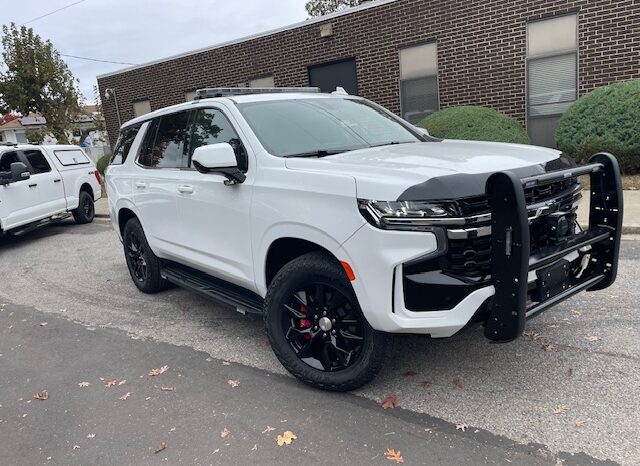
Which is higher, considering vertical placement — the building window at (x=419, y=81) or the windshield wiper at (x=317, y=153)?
the building window at (x=419, y=81)

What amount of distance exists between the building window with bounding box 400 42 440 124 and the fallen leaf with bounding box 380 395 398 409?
32.4 feet

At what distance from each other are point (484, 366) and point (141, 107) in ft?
56.9

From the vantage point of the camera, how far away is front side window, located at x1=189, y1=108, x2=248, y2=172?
391cm

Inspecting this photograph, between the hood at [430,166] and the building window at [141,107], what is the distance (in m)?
16.1

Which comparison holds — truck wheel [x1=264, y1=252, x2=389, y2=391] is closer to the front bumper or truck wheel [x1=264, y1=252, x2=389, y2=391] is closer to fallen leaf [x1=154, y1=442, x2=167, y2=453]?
the front bumper

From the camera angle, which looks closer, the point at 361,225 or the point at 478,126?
the point at 361,225

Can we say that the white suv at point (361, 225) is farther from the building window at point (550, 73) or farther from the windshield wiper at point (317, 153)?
the building window at point (550, 73)

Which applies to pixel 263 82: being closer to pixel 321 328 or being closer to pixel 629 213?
pixel 629 213

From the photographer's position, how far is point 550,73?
420 inches

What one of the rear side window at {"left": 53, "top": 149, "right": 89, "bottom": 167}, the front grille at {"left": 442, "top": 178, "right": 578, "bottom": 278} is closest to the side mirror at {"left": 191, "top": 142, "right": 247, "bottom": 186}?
the front grille at {"left": 442, "top": 178, "right": 578, "bottom": 278}

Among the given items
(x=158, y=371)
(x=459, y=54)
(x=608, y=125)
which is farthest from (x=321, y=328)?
(x=459, y=54)

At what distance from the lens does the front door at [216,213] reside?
3.88m

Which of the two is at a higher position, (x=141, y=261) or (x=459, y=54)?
(x=459, y=54)

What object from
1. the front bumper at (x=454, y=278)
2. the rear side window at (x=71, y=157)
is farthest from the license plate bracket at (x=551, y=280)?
the rear side window at (x=71, y=157)
